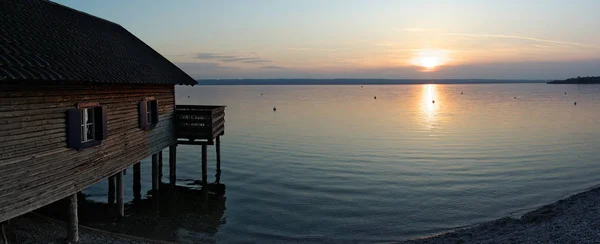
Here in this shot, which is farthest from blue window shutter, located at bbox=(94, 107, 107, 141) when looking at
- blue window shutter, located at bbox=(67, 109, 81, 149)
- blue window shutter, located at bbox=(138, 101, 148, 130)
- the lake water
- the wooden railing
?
the wooden railing

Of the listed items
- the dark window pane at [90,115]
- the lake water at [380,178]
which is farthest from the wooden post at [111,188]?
the dark window pane at [90,115]

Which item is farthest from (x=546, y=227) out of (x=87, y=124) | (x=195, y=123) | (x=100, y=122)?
(x=195, y=123)

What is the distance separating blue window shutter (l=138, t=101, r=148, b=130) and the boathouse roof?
3.47 feet

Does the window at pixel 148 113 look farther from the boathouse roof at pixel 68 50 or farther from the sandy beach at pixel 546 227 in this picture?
the sandy beach at pixel 546 227

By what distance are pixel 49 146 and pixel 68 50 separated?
3.22 m

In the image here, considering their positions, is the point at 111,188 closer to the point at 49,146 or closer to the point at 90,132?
the point at 90,132

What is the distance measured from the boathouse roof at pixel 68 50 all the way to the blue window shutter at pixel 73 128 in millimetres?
1084

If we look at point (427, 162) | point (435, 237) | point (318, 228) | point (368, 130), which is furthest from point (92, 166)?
point (368, 130)

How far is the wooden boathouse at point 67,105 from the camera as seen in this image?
10.5 metres

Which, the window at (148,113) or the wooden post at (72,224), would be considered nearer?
the wooden post at (72,224)

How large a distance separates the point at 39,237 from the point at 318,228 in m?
8.95

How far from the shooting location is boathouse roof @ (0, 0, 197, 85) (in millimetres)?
10607

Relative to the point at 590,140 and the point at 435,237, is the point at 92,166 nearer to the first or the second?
the point at 435,237

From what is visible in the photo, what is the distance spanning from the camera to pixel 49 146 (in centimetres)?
1180
